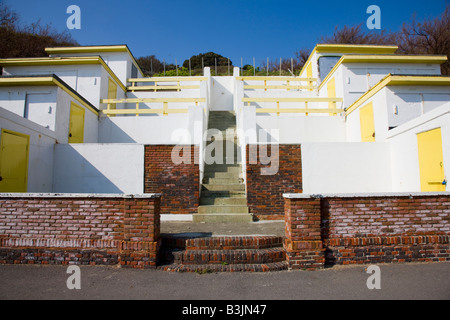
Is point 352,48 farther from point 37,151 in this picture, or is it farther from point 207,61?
point 207,61

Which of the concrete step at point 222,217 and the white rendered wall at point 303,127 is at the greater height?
the white rendered wall at point 303,127

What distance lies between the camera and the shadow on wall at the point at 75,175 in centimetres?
721

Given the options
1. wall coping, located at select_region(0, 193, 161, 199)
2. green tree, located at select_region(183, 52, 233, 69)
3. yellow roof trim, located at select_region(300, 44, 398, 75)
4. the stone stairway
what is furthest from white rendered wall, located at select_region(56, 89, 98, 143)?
green tree, located at select_region(183, 52, 233, 69)

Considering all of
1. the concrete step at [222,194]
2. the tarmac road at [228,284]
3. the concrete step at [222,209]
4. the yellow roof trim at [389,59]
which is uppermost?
the yellow roof trim at [389,59]

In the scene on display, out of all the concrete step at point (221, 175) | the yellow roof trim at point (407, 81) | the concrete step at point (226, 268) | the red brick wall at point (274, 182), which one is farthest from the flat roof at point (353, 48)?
the concrete step at point (226, 268)

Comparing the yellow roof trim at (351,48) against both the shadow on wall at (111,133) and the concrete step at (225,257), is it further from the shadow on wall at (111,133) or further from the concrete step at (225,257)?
the concrete step at (225,257)

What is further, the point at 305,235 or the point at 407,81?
the point at 407,81

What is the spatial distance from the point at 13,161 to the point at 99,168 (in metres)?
1.96

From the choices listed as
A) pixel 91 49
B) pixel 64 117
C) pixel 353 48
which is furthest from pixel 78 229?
pixel 353 48

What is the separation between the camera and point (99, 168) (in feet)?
23.8

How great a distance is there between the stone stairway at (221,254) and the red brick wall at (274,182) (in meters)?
2.27

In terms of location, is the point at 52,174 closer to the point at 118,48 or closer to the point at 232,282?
the point at 232,282
